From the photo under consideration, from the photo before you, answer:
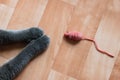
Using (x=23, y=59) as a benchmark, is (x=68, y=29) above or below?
above

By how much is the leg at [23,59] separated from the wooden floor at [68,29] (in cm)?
4

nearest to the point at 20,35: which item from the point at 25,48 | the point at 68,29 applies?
the point at 25,48

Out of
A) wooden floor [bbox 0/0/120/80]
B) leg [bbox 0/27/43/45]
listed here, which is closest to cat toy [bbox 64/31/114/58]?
wooden floor [bbox 0/0/120/80]

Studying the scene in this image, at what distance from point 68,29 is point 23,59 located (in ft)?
0.85

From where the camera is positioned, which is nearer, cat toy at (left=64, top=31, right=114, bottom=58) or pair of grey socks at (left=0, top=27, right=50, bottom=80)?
pair of grey socks at (left=0, top=27, right=50, bottom=80)

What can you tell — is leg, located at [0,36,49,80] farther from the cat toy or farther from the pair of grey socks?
the cat toy

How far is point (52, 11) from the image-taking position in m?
1.16

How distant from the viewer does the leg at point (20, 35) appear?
1.05m

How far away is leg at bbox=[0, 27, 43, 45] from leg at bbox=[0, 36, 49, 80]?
2 centimetres

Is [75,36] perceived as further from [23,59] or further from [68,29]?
[23,59]

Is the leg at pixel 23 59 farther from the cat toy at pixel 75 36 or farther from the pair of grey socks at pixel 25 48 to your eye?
the cat toy at pixel 75 36

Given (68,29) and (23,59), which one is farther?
(68,29)

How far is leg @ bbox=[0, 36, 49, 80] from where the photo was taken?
3.31ft

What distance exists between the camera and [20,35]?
1069 mm
